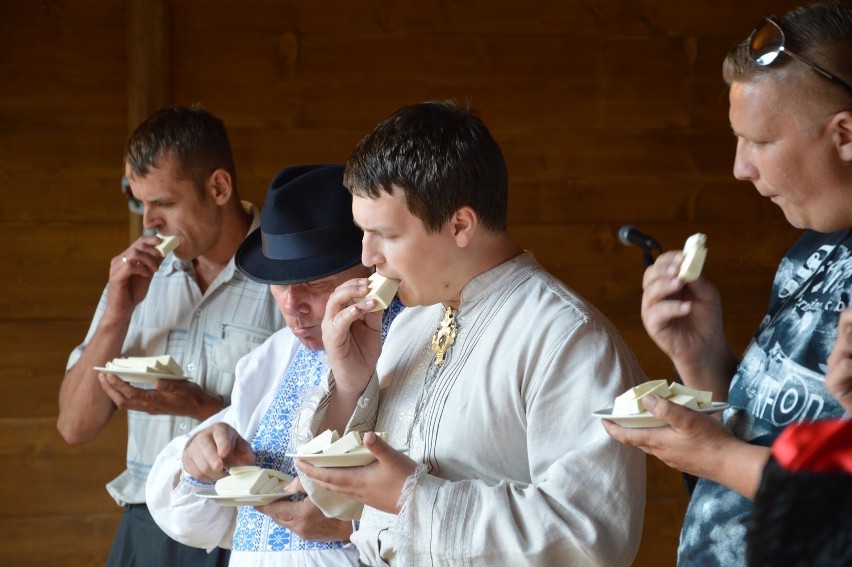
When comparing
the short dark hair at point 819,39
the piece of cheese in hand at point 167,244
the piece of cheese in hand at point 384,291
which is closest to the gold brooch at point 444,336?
the piece of cheese in hand at point 384,291

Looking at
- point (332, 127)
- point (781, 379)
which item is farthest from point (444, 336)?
point (332, 127)

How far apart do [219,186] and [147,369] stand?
63 centimetres

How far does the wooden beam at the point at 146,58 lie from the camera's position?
386 cm

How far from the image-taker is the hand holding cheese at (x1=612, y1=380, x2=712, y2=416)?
1.44m

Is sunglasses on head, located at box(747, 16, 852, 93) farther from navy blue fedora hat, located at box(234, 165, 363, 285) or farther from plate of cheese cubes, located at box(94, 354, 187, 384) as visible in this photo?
plate of cheese cubes, located at box(94, 354, 187, 384)

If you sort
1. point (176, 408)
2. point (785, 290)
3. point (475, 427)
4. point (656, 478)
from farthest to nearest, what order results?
point (656, 478) → point (176, 408) → point (475, 427) → point (785, 290)

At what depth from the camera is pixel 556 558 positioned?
5.36 ft

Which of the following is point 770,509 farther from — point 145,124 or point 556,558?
point 145,124

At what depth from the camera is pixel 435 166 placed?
1811 mm

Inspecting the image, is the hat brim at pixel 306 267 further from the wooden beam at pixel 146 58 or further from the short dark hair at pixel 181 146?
the wooden beam at pixel 146 58

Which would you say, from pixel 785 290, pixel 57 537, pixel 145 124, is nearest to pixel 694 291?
pixel 785 290

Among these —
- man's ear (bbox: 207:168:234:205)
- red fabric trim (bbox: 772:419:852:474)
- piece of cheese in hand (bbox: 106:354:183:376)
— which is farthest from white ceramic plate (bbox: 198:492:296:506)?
red fabric trim (bbox: 772:419:852:474)

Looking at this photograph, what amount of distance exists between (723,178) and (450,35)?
1202mm

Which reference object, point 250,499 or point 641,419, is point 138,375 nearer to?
point 250,499
